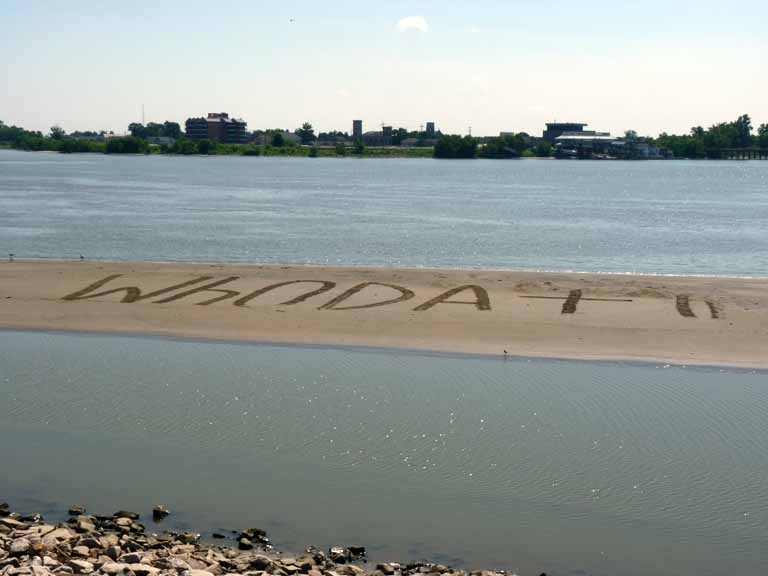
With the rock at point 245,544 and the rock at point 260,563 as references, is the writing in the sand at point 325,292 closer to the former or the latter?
the rock at point 245,544

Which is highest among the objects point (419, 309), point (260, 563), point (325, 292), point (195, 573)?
point (325, 292)

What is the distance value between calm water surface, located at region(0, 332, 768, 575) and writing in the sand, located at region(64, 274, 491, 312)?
633 cm

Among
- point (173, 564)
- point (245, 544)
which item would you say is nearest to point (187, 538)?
point (245, 544)

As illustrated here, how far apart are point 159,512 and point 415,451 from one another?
18.6 ft

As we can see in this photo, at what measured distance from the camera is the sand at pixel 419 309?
30.9 meters

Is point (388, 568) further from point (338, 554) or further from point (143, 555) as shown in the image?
point (143, 555)

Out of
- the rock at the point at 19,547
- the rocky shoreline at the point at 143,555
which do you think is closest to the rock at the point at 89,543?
the rocky shoreline at the point at 143,555

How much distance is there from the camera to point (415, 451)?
20.9 meters

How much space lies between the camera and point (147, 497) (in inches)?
714

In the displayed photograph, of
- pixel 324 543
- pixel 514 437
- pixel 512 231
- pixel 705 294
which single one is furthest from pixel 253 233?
pixel 324 543

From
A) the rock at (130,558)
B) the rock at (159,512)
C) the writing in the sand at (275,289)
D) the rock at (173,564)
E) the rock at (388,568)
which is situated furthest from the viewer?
the writing in the sand at (275,289)

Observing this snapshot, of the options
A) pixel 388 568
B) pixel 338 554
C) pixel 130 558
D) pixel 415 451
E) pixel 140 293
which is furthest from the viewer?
pixel 140 293

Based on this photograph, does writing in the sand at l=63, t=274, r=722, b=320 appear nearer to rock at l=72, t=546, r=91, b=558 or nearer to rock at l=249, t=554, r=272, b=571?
rock at l=249, t=554, r=272, b=571

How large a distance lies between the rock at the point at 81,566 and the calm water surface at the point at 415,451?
3189 millimetres
